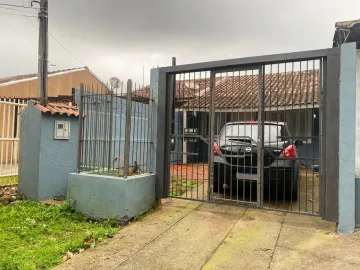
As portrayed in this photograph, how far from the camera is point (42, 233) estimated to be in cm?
393

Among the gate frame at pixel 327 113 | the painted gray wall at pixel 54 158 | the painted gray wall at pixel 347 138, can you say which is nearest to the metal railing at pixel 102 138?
the painted gray wall at pixel 54 158

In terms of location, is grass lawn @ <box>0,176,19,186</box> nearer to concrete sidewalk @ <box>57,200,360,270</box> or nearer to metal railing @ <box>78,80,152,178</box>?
metal railing @ <box>78,80,152,178</box>

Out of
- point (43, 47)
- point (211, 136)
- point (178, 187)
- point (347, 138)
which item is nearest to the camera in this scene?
point (347, 138)

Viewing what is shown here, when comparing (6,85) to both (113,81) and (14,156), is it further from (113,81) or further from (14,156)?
(113,81)

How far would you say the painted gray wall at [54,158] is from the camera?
5499 mm

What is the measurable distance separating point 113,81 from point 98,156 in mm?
1462

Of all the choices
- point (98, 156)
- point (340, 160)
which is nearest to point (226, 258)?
point (340, 160)

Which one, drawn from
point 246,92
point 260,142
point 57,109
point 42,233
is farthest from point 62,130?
point 260,142

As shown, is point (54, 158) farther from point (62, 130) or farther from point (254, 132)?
point (254, 132)

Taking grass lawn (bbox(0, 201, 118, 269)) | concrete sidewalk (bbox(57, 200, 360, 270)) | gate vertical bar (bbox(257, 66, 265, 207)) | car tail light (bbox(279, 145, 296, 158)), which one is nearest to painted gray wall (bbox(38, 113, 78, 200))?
grass lawn (bbox(0, 201, 118, 269))

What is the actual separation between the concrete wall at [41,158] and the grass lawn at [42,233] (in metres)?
0.42

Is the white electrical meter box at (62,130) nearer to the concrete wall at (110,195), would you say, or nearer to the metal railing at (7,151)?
the metal railing at (7,151)

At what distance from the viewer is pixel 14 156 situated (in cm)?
617

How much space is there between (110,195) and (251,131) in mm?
2821
